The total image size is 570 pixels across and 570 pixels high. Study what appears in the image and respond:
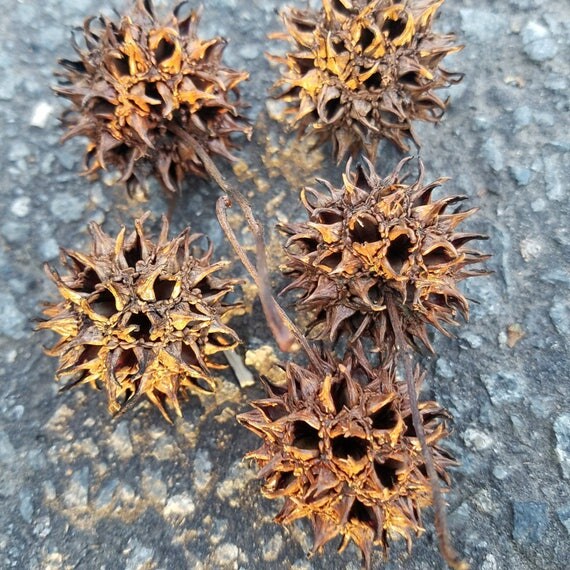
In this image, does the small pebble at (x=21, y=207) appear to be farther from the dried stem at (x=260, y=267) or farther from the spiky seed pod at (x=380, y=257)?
the spiky seed pod at (x=380, y=257)

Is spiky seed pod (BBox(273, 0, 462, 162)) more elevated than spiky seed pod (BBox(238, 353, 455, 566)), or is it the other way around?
spiky seed pod (BBox(273, 0, 462, 162))

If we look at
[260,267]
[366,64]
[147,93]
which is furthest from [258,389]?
[366,64]

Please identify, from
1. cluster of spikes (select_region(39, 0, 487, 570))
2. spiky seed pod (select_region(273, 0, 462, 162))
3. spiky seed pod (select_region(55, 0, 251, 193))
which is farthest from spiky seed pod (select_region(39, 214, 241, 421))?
spiky seed pod (select_region(273, 0, 462, 162))

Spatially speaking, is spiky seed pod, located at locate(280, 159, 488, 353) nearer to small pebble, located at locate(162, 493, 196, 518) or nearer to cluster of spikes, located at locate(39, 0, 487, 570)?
cluster of spikes, located at locate(39, 0, 487, 570)

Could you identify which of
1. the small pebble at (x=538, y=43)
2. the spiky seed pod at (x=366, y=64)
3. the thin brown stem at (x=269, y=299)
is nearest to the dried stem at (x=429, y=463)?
the thin brown stem at (x=269, y=299)

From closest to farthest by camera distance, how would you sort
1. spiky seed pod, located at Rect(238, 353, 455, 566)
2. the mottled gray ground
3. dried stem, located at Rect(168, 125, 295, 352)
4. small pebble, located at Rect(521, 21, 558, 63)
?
dried stem, located at Rect(168, 125, 295, 352) < spiky seed pod, located at Rect(238, 353, 455, 566) < the mottled gray ground < small pebble, located at Rect(521, 21, 558, 63)

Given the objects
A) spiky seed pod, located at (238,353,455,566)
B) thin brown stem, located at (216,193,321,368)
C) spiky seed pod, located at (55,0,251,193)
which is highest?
spiky seed pod, located at (55,0,251,193)
